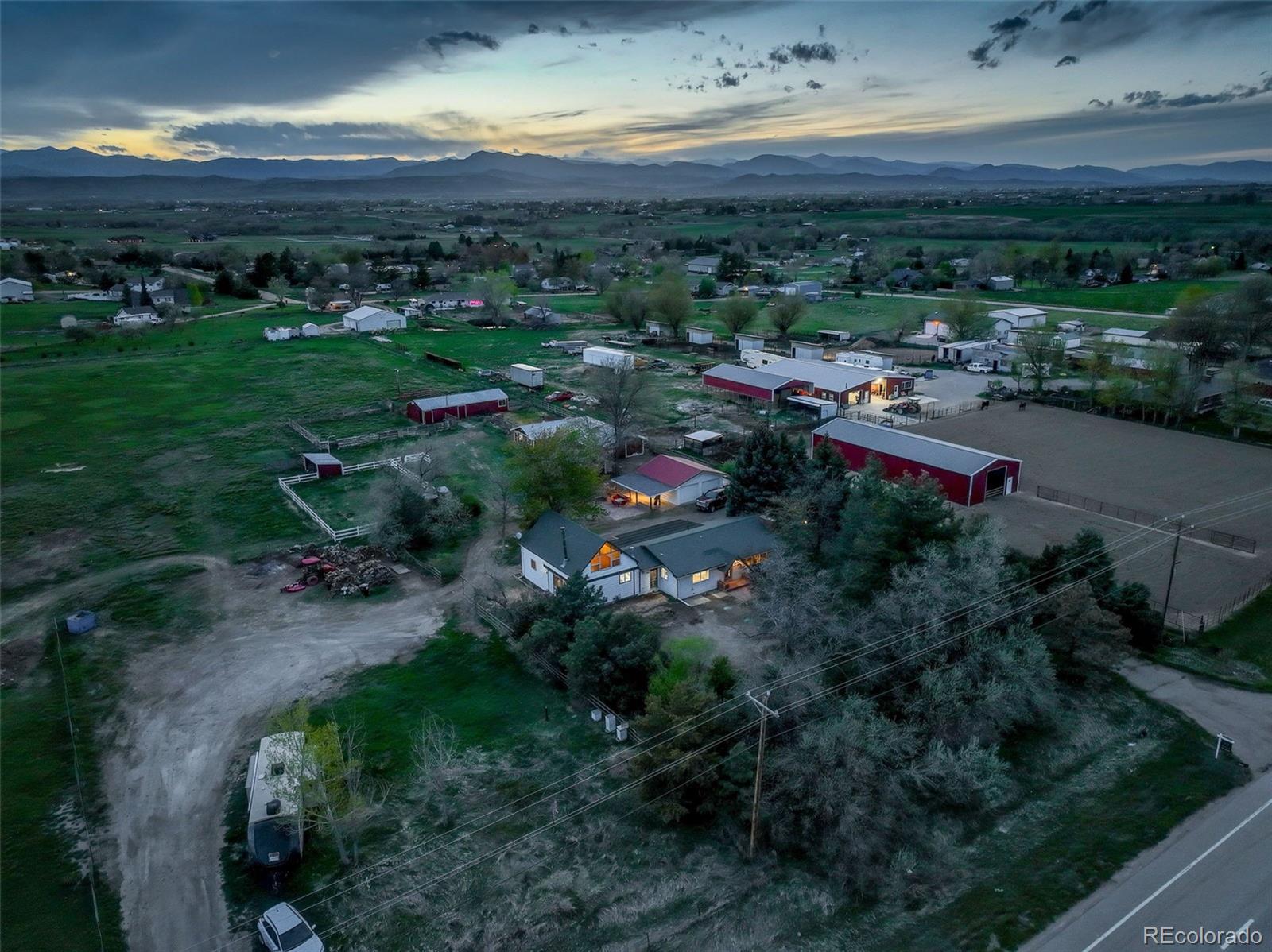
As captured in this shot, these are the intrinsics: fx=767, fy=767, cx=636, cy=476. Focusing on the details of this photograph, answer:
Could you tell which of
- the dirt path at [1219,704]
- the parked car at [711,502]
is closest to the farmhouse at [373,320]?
the parked car at [711,502]

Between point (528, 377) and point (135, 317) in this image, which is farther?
point (135, 317)

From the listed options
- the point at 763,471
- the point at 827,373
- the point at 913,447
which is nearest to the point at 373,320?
the point at 827,373

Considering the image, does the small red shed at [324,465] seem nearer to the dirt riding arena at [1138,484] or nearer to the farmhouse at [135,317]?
the dirt riding arena at [1138,484]

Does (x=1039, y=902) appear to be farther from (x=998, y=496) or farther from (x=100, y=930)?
(x=998, y=496)

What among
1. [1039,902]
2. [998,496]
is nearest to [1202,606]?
[998,496]

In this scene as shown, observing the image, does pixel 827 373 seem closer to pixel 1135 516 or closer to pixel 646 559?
pixel 1135 516
